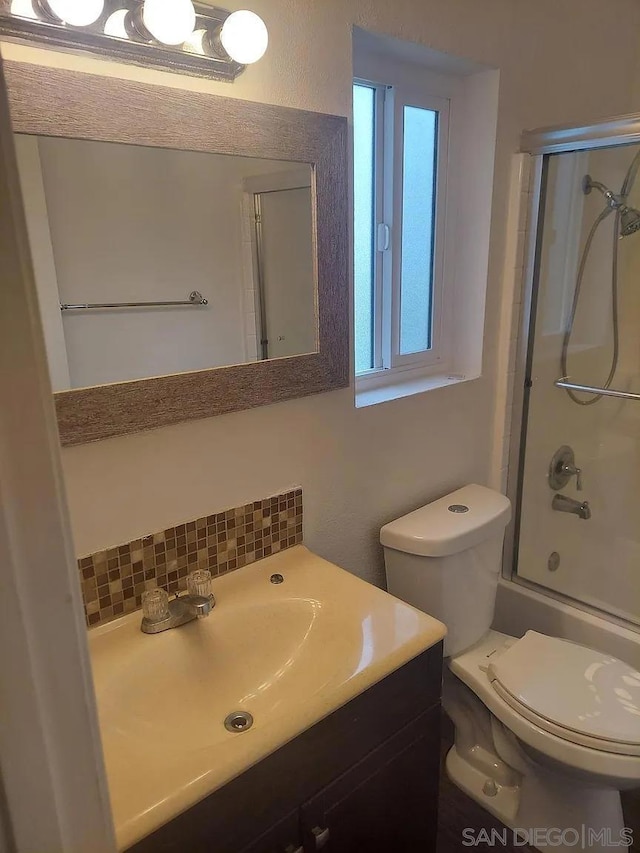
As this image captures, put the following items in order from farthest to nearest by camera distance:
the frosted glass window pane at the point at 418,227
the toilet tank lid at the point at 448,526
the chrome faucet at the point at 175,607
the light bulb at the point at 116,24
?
the frosted glass window pane at the point at 418,227 → the toilet tank lid at the point at 448,526 → the chrome faucet at the point at 175,607 → the light bulb at the point at 116,24

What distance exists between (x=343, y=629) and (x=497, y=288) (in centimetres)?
126

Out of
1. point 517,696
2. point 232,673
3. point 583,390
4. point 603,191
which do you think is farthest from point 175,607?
point 603,191

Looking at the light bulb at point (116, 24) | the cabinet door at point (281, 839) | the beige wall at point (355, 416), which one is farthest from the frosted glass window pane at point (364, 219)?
the cabinet door at point (281, 839)

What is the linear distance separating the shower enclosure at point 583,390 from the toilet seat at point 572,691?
1.53 feet

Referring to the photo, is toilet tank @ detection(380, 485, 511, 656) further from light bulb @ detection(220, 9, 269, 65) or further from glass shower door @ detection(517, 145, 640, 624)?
light bulb @ detection(220, 9, 269, 65)

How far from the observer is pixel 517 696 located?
156 cm

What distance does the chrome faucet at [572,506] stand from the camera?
232cm

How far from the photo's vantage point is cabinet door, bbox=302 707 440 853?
3.65 ft

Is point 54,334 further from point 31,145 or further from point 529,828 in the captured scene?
point 529,828

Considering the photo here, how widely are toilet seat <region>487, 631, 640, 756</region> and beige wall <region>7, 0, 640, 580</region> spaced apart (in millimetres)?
449

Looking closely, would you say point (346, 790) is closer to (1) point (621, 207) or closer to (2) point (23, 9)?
(2) point (23, 9)

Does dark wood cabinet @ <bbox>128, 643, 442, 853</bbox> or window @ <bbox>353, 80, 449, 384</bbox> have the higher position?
window @ <bbox>353, 80, 449, 384</bbox>

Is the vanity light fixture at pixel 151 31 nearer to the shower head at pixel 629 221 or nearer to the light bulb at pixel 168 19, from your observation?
the light bulb at pixel 168 19

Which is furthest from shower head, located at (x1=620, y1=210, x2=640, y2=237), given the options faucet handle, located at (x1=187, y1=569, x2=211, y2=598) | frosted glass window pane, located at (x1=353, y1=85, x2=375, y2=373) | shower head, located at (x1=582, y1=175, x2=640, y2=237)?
faucet handle, located at (x1=187, y1=569, x2=211, y2=598)
